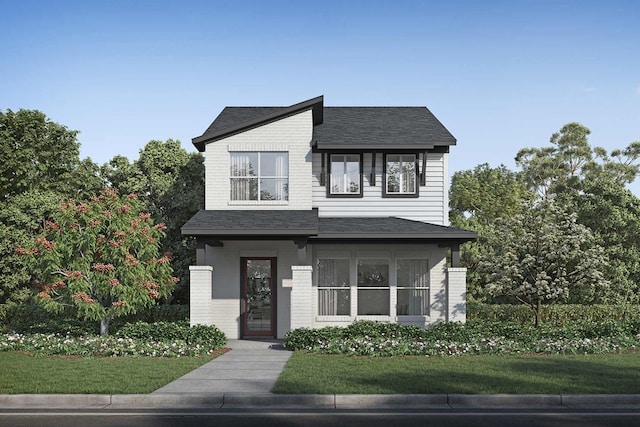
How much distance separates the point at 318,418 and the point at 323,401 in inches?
43.5

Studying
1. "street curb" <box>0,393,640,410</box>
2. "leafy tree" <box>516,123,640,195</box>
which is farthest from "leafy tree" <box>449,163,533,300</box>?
"street curb" <box>0,393,640,410</box>

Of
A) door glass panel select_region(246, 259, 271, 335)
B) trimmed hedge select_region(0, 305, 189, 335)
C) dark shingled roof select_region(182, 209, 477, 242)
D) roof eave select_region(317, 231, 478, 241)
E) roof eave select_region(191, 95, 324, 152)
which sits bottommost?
trimmed hedge select_region(0, 305, 189, 335)

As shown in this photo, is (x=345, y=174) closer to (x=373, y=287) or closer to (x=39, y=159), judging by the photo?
(x=373, y=287)

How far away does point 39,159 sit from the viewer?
110ft

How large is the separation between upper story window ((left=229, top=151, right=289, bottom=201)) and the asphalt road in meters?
13.6

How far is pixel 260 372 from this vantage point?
50.2 feet

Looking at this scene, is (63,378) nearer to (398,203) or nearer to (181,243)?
(398,203)

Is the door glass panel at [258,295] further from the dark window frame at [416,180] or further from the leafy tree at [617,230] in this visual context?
the leafy tree at [617,230]

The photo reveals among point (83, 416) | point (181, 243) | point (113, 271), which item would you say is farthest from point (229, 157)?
point (83, 416)

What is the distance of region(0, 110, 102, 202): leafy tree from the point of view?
3231 centimetres

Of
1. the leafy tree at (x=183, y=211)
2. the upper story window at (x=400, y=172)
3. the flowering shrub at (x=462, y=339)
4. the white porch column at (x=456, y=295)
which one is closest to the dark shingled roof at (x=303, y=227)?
the white porch column at (x=456, y=295)

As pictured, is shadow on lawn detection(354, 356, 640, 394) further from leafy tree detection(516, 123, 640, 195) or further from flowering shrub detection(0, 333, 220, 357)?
leafy tree detection(516, 123, 640, 195)

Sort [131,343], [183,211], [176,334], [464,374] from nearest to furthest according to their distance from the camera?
[464,374], [131,343], [176,334], [183,211]

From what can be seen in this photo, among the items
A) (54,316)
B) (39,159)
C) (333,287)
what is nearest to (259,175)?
(333,287)
